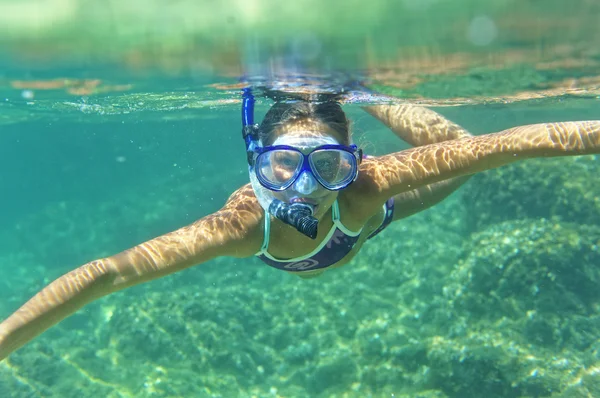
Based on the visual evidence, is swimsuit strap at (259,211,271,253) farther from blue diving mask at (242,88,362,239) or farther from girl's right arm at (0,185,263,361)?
blue diving mask at (242,88,362,239)

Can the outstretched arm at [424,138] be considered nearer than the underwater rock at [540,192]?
Yes

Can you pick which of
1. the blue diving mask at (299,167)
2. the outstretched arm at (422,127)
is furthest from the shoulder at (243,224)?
the outstretched arm at (422,127)

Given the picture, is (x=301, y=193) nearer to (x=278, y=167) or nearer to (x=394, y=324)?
(x=278, y=167)

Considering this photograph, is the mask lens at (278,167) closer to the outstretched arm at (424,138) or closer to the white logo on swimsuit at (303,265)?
the white logo on swimsuit at (303,265)

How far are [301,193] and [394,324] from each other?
25.2 feet

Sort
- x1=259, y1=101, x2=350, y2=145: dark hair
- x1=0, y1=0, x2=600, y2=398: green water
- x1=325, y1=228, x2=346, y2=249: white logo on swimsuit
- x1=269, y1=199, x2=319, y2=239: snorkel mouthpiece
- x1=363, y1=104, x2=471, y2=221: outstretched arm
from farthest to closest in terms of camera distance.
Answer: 1. x1=363, y1=104, x2=471, y2=221: outstretched arm
2. x1=0, y1=0, x2=600, y2=398: green water
3. x1=325, y1=228, x2=346, y2=249: white logo on swimsuit
4. x1=259, y1=101, x2=350, y2=145: dark hair
5. x1=269, y1=199, x2=319, y2=239: snorkel mouthpiece

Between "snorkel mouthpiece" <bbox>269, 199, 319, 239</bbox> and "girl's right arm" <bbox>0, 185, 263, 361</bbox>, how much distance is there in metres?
0.61

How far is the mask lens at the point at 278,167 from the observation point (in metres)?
4.20

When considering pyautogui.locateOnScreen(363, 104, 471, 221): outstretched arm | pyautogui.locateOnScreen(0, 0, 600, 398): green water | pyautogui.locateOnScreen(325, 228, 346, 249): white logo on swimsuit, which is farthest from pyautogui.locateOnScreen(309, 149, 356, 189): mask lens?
pyautogui.locateOnScreen(363, 104, 471, 221): outstretched arm

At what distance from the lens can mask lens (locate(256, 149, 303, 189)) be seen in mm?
4199

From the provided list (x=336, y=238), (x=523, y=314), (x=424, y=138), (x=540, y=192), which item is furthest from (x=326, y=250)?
(x=540, y=192)

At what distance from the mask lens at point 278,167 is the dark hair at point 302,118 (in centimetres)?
27

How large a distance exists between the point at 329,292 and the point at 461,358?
425 cm

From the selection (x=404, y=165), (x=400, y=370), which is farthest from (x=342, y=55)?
(x=400, y=370)
